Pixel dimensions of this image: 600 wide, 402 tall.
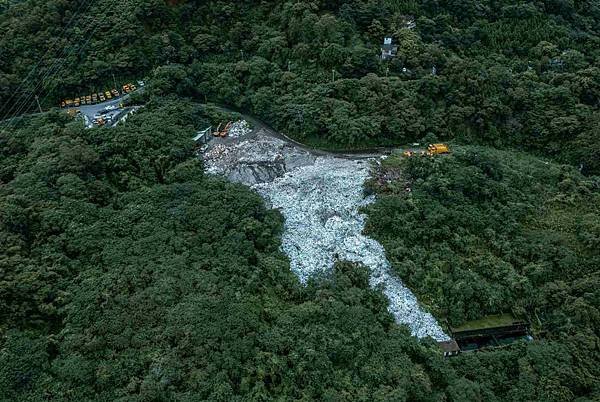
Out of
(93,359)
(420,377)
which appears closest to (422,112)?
(420,377)

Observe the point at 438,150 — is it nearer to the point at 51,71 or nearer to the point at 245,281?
the point at 245,281

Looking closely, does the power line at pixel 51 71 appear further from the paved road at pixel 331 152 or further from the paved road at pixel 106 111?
the paved road at pixel 331 152

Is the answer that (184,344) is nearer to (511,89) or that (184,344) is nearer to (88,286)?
(88,286)

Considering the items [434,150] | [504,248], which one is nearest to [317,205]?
[434,150]

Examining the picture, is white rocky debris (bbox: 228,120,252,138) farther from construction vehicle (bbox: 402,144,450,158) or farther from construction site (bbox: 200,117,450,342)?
construction vehicle (bbox: 402,144,450,158)

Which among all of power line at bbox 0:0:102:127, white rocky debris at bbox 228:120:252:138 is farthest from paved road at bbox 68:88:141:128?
white rocky debris at bbox 228:120:252:138

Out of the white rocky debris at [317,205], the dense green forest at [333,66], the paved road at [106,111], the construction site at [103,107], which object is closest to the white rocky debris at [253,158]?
the white rocky debris at [317,205]
